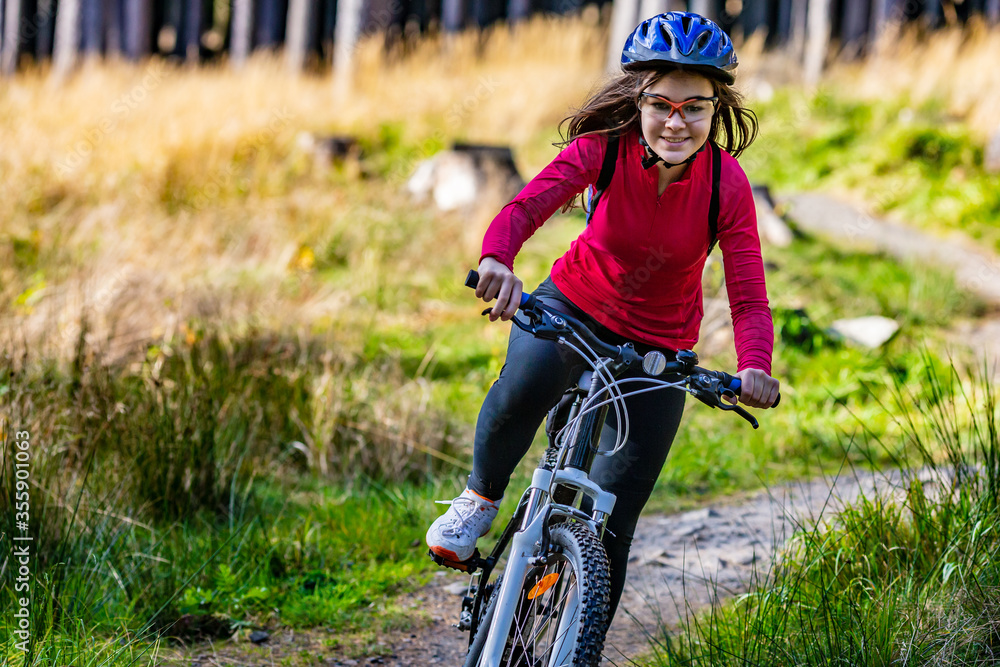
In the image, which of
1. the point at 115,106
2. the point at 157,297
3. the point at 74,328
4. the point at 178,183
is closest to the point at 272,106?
the point at 115,106

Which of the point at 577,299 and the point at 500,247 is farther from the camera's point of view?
the point at 577,299

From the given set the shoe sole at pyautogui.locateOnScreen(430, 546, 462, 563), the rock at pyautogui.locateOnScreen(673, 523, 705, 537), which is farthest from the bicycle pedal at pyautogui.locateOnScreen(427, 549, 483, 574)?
the rock at pyautogui.locateOnScreen(673, 523, 705, 537)

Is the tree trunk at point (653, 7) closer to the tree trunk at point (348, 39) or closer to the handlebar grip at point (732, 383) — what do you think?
the tree trunk at point (348, 39)

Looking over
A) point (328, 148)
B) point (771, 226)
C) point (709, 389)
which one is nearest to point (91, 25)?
point (328, 148)

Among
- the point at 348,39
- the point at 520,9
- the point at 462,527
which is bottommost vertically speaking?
→ the point at 462,527

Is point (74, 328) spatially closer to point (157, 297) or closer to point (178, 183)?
point (157, 297)

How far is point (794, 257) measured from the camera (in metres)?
8.09

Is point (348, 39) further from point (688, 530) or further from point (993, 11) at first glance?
point (993, 11)

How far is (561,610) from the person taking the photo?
7.52 feet

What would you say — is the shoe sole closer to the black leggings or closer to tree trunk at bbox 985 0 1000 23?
the black leggings

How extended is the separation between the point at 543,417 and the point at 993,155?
8583 millimetres

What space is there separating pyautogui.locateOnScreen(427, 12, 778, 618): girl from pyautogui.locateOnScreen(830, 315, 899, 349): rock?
4.19 metres

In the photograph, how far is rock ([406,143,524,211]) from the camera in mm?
8930

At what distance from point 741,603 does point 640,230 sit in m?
1.42
